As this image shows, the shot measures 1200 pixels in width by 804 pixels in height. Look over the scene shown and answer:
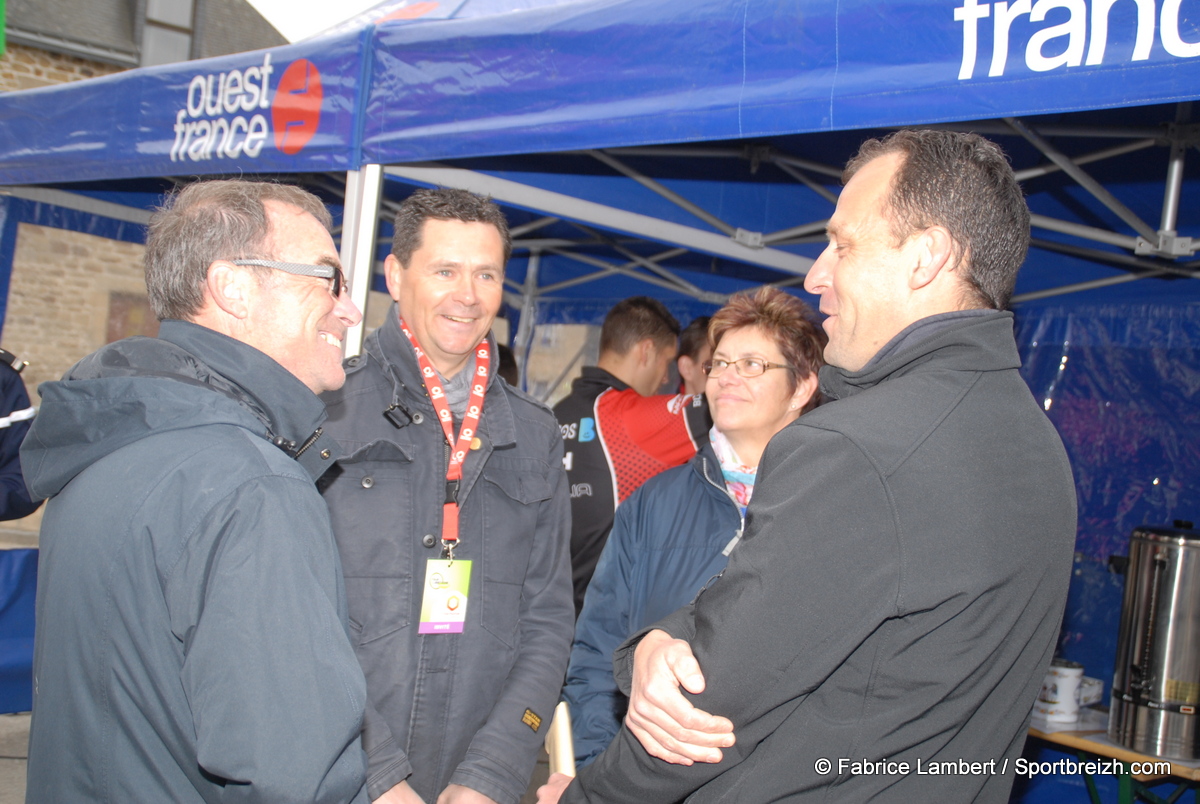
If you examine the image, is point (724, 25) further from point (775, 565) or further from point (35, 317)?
point (35, 317)

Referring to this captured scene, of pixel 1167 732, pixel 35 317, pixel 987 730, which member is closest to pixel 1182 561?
pixel 1167 732

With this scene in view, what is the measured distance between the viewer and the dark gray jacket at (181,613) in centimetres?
105

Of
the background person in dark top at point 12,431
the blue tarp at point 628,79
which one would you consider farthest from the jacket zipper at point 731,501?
the background person in dark top at point 12,431

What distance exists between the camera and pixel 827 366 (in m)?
1.35

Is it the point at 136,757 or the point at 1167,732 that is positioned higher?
the point at 136,757

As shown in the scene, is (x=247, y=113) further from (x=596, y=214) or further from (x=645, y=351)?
(x=645, y=351)

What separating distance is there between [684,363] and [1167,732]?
2767mm

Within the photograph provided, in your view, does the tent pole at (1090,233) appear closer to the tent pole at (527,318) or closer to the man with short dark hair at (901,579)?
the man with short dark hair at (901,579)

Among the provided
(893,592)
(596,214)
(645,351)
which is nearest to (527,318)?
(645,351)

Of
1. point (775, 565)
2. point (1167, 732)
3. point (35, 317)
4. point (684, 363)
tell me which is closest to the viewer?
point (775, 565)

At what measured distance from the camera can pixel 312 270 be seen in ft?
4.75

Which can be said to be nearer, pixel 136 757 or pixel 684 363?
pixel 136 757

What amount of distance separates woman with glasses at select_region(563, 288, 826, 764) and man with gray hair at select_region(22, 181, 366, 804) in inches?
36.7

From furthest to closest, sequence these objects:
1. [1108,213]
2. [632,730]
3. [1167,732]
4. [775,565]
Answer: [1108,213] < [1167,732] < [632,730] < [775,565]
